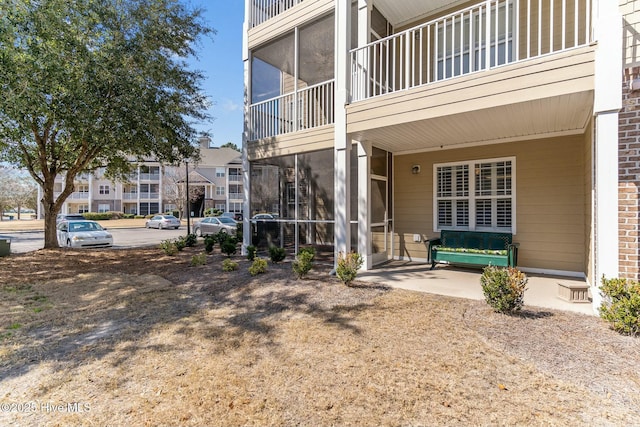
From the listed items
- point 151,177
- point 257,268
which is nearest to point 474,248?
point 257,268

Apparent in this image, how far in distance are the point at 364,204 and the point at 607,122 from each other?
422 centimetres

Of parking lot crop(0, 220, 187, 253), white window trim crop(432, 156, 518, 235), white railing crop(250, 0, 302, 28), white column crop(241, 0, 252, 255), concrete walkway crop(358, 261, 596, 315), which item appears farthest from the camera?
parking lot crop(0, 220, 187, 253)

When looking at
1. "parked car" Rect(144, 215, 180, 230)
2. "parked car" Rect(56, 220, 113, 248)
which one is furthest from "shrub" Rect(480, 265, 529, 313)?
"parked car" Rect(144, 215, 180, 230)

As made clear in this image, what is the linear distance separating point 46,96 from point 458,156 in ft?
33.0

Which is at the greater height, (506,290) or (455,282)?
(506,290)

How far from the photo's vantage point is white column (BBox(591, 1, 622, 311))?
3.98 m

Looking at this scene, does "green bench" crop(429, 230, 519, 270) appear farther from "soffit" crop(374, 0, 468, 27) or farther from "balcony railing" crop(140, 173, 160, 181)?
"balcony railing" crop(140, 173, 160, 181)

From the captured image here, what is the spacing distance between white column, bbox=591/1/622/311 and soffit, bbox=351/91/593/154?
31 centimetres

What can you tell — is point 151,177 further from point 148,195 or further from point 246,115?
point 246,115

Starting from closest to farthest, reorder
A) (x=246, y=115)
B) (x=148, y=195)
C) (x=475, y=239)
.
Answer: (x=475, y=239) → (x=246, y=115) → (x=148, y=195)

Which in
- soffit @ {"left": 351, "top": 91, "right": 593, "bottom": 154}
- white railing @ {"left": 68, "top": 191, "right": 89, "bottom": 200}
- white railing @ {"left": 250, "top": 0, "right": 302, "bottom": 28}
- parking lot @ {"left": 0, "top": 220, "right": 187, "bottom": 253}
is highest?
white railing @ {"left": 250, "top": 0, "right": 302, "bottom": 28}

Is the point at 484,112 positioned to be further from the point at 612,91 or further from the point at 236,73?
the point at 236,73

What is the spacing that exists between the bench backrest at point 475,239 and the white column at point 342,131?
258 cm

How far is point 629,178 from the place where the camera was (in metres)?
4.17
